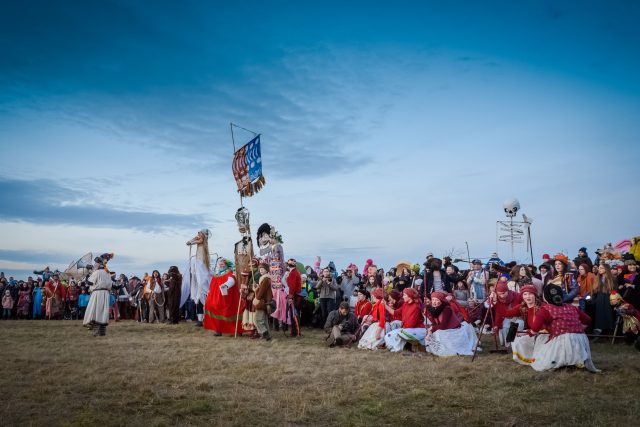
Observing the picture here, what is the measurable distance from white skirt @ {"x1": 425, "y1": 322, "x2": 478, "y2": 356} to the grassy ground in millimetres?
441

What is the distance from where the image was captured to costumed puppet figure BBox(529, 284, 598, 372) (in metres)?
7.21

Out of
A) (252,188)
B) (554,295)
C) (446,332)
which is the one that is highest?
(252,188)

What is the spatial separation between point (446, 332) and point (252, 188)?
6.29 meters

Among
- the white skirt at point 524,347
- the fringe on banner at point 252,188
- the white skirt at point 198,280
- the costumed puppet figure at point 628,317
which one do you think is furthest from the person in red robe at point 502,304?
the white skirt at point 198,280

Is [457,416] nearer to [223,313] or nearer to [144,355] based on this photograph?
[144,355]

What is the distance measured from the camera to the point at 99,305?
11930mm

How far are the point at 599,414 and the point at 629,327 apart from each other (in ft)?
20.1

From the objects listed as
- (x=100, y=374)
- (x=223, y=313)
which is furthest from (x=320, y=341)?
(x=100, y=374)

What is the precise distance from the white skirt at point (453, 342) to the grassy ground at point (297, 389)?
1.45 ft

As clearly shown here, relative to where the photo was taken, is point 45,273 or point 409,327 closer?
point 409,327

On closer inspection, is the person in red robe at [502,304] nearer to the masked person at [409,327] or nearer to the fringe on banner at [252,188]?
the masked person at [409,327]

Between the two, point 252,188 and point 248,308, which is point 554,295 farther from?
point 252,188

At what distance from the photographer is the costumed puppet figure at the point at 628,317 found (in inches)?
408

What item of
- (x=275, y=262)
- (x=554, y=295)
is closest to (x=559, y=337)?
(x=554, y=295)
